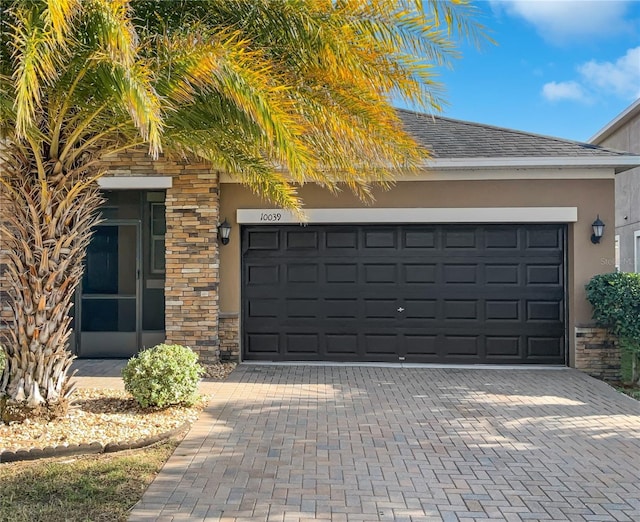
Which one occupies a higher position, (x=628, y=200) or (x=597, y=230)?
(x=628, y=200)

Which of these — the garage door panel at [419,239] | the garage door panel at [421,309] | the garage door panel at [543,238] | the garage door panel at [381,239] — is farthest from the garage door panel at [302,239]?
the garage door panel at [543,238]

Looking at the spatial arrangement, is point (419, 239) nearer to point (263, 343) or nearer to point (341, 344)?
point (341, 344)

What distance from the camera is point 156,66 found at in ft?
13.9

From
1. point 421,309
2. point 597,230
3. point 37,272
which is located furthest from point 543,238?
point 37,272

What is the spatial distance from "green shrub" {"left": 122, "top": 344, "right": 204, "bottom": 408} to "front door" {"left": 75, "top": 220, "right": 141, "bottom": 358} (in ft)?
12.4

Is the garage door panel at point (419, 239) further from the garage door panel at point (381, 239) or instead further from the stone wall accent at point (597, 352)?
the stone wall accent at point (597, 352)

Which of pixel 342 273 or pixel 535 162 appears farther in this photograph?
pixel 342 273

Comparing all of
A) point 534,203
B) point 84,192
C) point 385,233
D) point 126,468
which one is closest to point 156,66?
point 84,192

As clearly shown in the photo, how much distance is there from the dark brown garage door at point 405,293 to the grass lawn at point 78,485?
179 inches

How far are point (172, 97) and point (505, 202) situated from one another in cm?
652

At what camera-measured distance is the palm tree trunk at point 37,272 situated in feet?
17.5

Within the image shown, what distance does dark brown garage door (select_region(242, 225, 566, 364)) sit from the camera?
29.8 feet

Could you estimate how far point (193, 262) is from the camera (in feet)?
29.7

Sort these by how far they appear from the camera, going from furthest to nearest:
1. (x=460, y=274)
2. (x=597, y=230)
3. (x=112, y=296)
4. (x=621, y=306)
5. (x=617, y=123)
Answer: (x=617, y=123)
(x=112, y=296)
(x=460, y=274)
(x=597, y=230)
(x=621, y=306)
